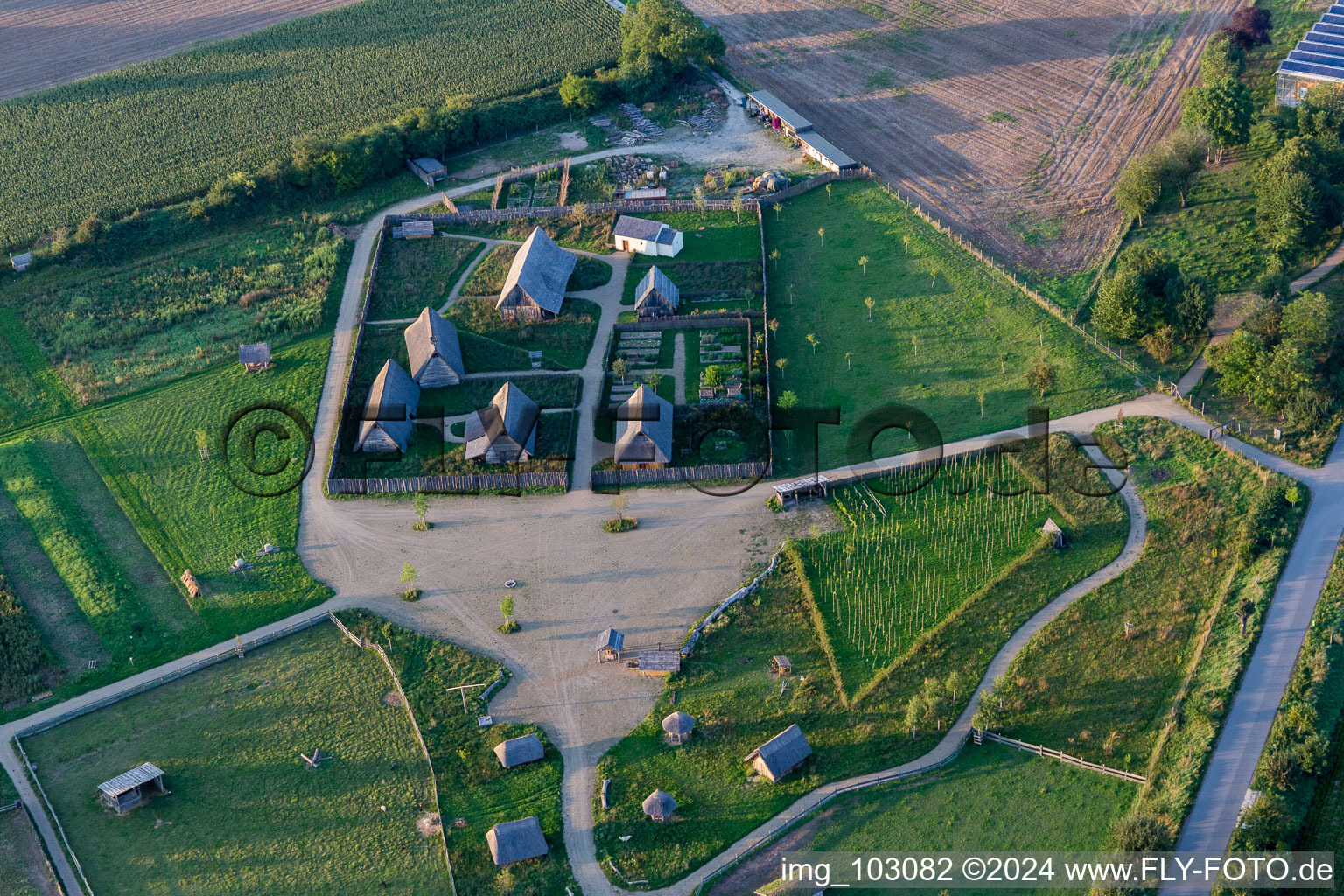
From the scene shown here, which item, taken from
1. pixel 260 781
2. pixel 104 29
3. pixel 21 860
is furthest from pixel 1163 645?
pixel 104 29

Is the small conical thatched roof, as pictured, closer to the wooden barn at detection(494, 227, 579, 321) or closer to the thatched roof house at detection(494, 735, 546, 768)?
the thatched roof house at detection(494, 735, 546, 768)

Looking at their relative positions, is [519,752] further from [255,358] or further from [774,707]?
[255,358]

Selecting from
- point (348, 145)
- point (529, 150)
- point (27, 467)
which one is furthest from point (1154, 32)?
point (27, 467)

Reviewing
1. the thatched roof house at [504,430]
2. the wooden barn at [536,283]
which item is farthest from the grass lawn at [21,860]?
the wooden barn at [536,283]

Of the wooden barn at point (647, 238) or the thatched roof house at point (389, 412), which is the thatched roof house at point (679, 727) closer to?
the thatched roof house at point (389, 412)

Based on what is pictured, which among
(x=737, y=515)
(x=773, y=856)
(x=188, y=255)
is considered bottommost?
(x=773, y=856)

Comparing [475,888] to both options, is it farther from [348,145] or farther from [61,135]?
[61,135]

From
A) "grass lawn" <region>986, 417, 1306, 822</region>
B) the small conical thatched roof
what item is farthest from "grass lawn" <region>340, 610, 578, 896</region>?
"grass lawn" <region>986, 417, 1306, 822</region>
